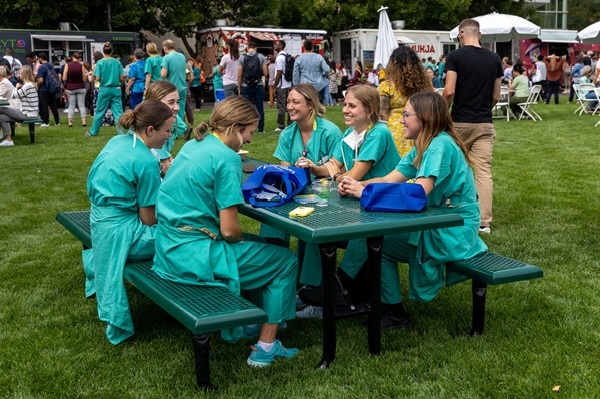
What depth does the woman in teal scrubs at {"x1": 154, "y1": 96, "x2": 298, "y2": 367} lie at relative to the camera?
3506 millimetres

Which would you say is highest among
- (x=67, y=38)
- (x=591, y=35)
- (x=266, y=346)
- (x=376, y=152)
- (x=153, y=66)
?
(x=67, y=38)

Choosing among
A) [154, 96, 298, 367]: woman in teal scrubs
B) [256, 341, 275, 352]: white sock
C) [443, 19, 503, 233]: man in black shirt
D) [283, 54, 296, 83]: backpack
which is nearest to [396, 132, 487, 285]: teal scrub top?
[154, 96, 298, 367]: woman in teal scrubs

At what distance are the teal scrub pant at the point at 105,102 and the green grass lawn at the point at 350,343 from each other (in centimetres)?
714

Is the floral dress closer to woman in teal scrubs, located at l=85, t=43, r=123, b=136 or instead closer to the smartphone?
the smartphone

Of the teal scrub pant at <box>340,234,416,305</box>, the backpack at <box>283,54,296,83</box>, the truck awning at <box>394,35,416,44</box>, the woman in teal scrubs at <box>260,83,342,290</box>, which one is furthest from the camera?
the truck awning at <box>394,35,416,44</box>

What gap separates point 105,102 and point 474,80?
9077 mm

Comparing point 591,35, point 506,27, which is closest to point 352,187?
point 506,27

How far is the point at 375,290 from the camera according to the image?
3.62 metres

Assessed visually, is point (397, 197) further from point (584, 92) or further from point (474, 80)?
point (584, 92)

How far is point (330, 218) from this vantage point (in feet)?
11.3

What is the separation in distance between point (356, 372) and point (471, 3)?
36.3m

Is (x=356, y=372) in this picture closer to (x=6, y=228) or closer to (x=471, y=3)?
(x=6, y=228)

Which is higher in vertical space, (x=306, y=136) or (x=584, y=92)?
(x=306, y=136)

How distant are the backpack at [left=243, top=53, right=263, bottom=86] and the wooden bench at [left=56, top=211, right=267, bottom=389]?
33.8 ft
